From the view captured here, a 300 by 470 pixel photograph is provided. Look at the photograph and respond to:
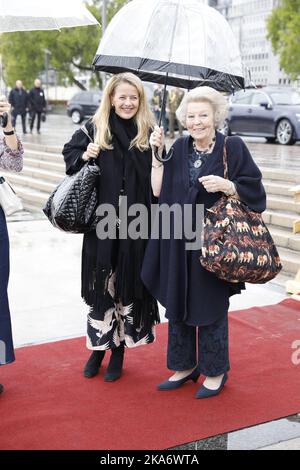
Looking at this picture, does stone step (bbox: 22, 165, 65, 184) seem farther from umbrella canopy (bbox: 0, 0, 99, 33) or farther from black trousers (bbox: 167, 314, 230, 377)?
black trousers (bbox: 167, 314, 230, 377)

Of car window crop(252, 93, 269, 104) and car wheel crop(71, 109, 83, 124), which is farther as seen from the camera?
car wheel crop(71, 109, 83, 124)

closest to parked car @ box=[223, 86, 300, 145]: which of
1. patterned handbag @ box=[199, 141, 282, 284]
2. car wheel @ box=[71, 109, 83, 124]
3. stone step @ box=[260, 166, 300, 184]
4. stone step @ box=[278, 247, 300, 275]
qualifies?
stone step @ box=[260, 166, 300, 184]

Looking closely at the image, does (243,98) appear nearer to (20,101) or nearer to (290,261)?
(20,101)

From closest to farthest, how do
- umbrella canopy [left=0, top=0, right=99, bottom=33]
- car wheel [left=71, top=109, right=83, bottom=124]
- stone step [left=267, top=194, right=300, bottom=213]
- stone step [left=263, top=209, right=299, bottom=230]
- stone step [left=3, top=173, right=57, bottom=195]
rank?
umbrella canopy [left=0, top=0, right=99, bottom=33], stone step [left=263, top=209, right=299, bottom=230], stone step [left=267, top=194, right=300, bottom=213], stone step [left=3, top=173, right=57, bottom=195], car wheel [left=71, top=109, right=83, bottom=124]

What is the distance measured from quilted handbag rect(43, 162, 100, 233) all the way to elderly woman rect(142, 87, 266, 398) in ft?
1.24

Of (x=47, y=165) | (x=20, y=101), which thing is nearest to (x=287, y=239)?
(x=47, y=165)

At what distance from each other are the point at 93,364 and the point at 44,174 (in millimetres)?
8761

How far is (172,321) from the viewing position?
3.70 m

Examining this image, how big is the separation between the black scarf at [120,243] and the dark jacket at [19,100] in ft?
54.6

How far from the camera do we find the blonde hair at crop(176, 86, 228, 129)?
3451mm

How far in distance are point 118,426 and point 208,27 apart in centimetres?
244

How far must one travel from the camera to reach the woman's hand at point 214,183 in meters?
3.33
